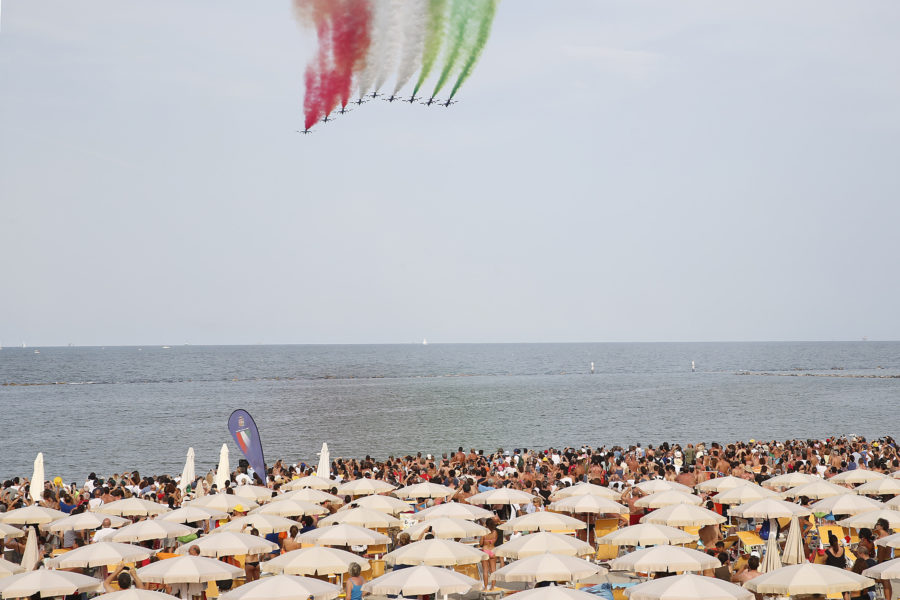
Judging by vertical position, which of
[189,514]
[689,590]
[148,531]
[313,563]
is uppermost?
[689,590]

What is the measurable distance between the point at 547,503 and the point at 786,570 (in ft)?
31.4

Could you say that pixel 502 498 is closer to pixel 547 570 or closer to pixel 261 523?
pixel 261 523

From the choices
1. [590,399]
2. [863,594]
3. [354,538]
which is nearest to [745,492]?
[863,594]

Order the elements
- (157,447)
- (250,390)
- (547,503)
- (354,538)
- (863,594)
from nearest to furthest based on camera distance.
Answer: (863,594) < (354,538) < (547,503) < (157,447) < (250,390)

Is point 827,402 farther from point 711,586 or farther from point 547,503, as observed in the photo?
point 711,586

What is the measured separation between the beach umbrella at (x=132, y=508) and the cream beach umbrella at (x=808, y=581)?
1305 cm

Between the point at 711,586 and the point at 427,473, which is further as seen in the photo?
the point at 427,473

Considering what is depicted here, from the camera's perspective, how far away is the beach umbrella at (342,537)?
14.8 meters

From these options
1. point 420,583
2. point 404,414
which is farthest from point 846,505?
point 404,414

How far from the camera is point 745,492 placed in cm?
1872

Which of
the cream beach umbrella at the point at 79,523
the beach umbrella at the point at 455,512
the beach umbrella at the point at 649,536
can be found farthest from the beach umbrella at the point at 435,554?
the cream beach umbrella at the point at 79,523

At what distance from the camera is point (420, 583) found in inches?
462

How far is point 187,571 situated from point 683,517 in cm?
900

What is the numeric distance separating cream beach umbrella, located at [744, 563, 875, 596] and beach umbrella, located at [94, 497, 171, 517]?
514 inches
